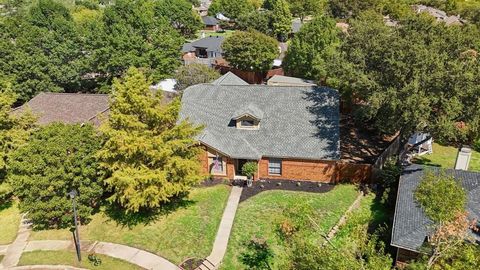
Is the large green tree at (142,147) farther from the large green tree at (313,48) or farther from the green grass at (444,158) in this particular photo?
the large green tree at (313,48)

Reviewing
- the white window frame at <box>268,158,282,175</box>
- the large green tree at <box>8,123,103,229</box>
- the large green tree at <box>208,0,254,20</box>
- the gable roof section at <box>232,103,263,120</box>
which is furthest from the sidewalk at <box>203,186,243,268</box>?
the large green tree at <box>208,0,254,20</box>

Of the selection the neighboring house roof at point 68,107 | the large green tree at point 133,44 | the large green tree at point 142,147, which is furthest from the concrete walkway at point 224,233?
the large green tree at point 133,44

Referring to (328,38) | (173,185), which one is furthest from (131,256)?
(328,38)

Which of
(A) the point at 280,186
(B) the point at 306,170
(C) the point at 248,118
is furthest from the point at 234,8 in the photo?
(A) the point at 280,186

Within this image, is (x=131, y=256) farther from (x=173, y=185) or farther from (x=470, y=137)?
(x=470, y=137)

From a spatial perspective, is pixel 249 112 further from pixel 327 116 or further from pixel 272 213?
pixel 272 213
